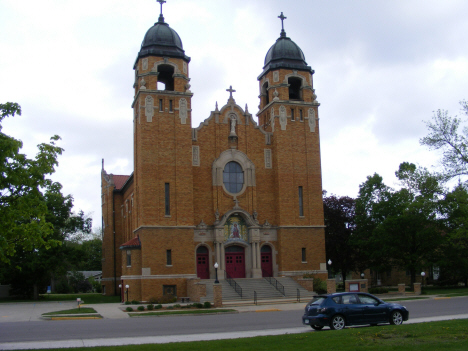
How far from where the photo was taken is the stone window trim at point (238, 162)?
39875 mm

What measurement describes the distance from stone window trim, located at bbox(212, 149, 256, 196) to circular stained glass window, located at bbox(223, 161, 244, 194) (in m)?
0.29

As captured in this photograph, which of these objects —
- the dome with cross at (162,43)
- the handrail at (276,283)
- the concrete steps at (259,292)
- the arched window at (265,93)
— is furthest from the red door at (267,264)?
the dome with cross at (162,43)

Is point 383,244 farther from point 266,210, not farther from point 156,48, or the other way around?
point 156,48

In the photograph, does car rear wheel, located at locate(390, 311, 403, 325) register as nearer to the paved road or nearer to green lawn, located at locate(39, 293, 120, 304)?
the paved road

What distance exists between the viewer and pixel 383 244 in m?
42.3

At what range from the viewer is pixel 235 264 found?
130ft

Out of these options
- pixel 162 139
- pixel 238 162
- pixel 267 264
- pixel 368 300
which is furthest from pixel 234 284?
pixel 368 300

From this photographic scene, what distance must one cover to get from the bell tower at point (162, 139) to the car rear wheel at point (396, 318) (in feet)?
71.9

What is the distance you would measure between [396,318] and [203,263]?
2280 cm

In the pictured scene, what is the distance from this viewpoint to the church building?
121 feet

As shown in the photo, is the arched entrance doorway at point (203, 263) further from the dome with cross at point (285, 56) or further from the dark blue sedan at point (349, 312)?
the dark blue sedan at point (349, 312)

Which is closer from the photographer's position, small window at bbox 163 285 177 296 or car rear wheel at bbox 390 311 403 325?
car rear wheel at bbox 390 311 403 325

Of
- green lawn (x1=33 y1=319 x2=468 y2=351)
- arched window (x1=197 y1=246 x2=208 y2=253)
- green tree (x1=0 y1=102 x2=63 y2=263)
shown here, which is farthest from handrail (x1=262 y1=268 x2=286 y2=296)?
green tree (x1=0 y1=102 x2=63 y2=263)

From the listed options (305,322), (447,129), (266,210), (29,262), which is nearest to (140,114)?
(266,210)
